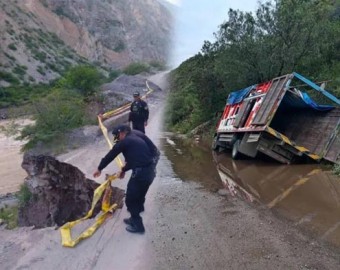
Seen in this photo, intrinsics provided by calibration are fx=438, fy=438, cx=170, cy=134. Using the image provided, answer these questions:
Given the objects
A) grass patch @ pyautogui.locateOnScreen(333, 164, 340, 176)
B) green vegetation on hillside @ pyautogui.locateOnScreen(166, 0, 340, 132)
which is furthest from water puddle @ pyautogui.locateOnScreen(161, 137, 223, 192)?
green vegetation on hillside @ pyautogui.locateOnScreen(166, 0, 340, 132)

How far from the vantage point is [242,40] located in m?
17.4

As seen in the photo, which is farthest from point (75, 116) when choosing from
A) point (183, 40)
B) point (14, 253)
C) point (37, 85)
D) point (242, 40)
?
point (183, 40)

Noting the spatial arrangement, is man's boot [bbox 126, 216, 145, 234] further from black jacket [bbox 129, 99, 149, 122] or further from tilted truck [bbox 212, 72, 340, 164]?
black jacket [bbox 129, 99, 149, 122]

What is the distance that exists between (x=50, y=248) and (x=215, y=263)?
103 inches

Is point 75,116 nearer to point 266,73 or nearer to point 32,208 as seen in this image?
point 32,208

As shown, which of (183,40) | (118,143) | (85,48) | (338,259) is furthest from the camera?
(183,40)

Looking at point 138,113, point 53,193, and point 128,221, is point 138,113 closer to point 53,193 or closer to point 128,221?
point 53,193

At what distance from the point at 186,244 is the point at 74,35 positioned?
76089mm

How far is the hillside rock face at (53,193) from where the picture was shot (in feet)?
35.1

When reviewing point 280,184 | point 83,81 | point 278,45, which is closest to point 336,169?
point 280,184

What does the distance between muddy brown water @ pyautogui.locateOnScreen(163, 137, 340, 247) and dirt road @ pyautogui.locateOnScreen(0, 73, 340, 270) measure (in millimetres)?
461

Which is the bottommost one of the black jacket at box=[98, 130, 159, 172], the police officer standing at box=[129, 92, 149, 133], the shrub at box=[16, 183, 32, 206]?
the shrub at box=[16, 183, 32, 206]

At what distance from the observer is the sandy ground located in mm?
19150

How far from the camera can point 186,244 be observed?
623cm
